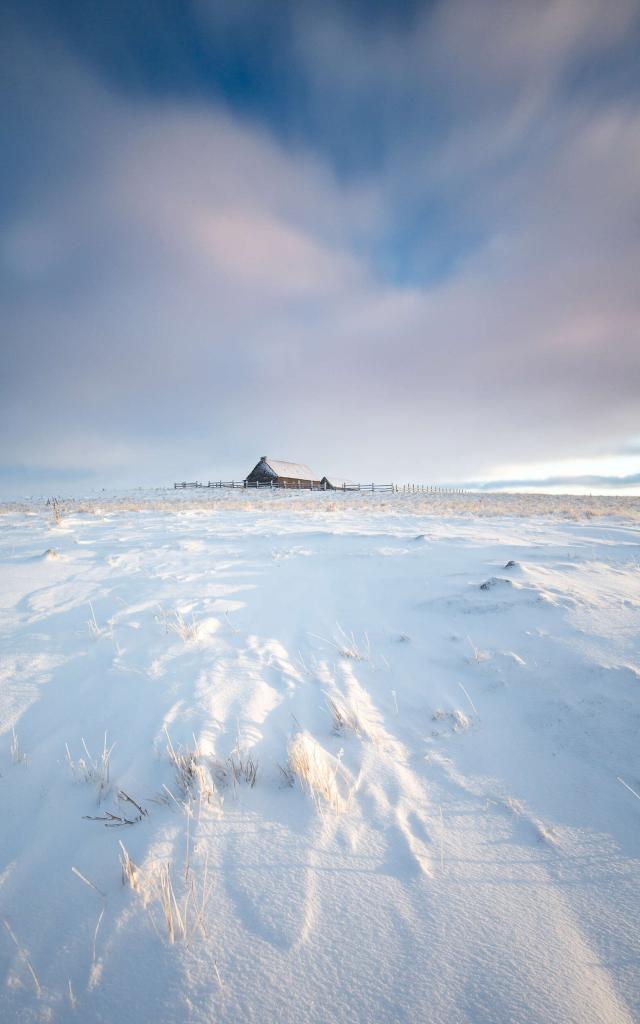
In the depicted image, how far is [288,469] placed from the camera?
168 ft

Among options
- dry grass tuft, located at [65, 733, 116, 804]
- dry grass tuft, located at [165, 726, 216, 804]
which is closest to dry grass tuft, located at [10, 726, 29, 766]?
dry grass tuft, located at [65, 733, 116, 804]

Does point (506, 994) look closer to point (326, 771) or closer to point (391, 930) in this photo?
point (391, 930)

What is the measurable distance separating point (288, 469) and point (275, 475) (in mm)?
4589

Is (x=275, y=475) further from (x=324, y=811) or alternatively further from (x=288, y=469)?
(x=324, y=811)

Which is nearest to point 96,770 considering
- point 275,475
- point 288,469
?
point 275,475

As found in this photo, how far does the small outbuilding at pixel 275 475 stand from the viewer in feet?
154

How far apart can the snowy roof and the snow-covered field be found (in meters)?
43.7

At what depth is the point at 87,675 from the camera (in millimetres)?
3457

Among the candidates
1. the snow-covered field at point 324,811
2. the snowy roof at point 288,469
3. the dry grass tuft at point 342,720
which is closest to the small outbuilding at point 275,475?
the snowy roof at point 288,469

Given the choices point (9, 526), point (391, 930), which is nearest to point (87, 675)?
point (391, 930)

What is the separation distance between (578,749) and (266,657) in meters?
2.53

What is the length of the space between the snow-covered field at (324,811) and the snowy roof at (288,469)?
4373 centimetres

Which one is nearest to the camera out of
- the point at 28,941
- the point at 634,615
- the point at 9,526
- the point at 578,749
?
the point at 28,941

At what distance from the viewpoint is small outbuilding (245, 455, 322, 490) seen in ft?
154
